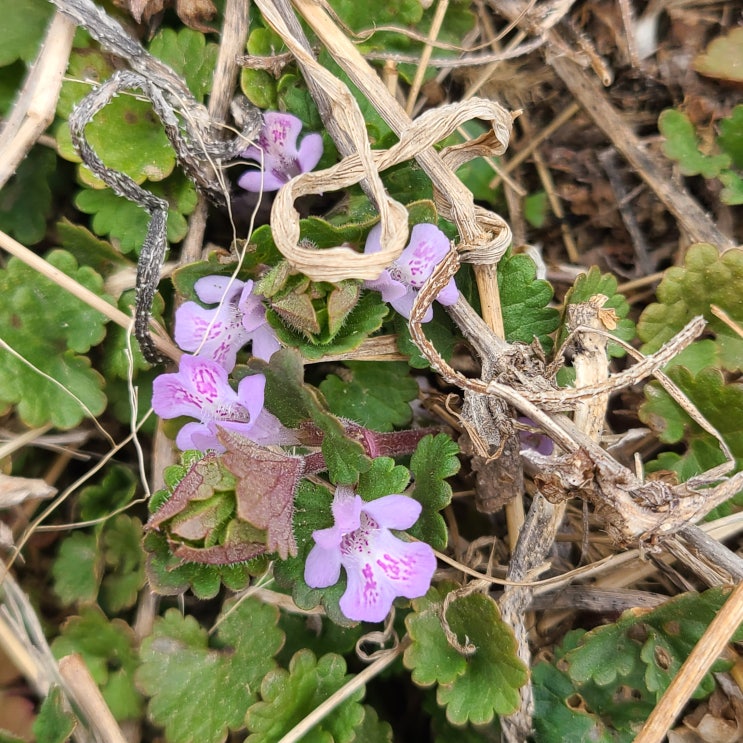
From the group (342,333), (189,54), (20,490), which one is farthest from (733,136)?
(20,490)

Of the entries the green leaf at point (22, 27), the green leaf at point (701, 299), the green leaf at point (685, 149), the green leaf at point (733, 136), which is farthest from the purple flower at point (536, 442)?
the green leaf at point (22, 27)

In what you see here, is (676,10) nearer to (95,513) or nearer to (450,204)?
(450,204)

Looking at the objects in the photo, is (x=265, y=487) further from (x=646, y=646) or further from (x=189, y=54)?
(x=189, y=54)

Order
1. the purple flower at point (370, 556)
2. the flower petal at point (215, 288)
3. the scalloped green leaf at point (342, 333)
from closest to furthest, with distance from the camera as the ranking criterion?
the purple flower at point (370, 556)
the scalloped green leaf at point (342, 333)
the flower petal at point (215, 288)

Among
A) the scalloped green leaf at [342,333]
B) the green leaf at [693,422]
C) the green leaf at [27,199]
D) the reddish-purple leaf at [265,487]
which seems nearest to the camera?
the reddish-purple leaf at [265,487]

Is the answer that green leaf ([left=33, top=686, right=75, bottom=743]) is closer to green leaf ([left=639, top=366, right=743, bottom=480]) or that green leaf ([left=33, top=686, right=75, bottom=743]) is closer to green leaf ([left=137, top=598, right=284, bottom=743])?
green leaf ([left=137, top=598, right=284, bottom=743])

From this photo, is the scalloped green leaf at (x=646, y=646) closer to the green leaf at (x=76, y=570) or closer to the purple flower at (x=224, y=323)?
the purple flower at (x=224, y=323)
